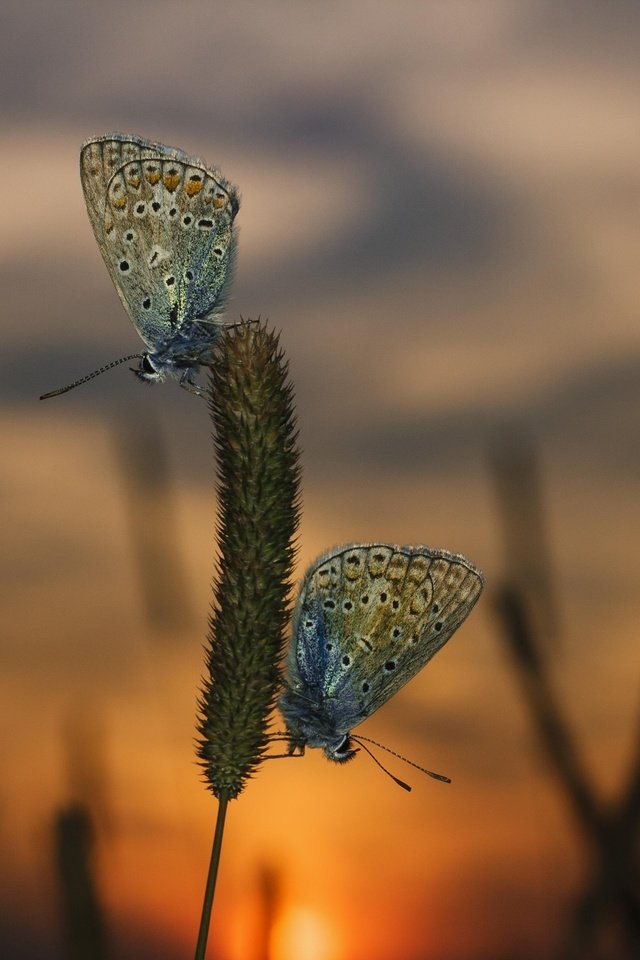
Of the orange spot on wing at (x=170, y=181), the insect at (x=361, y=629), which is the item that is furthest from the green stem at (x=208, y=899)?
the orange spot on wing at (x=170, y=181)

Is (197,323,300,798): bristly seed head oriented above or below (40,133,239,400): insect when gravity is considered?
below

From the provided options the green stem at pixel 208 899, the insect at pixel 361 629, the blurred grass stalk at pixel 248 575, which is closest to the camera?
the green stem at pixel 208 899

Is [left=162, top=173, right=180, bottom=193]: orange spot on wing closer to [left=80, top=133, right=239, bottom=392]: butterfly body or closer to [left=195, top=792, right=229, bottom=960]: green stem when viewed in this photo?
[left=80, top=133, right=239, bottom=392]: butterfly body

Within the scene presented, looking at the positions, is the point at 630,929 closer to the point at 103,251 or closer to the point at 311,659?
the point at 311,659

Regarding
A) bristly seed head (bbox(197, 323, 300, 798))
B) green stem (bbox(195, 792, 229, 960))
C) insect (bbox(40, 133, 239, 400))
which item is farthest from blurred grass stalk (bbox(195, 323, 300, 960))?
insect (bbox(40, 133, 239, 400))

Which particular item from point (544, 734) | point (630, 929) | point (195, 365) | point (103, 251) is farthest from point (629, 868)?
point (103, 251)

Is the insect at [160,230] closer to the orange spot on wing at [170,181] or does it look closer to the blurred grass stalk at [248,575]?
the orange spot on wing at [170,181]
